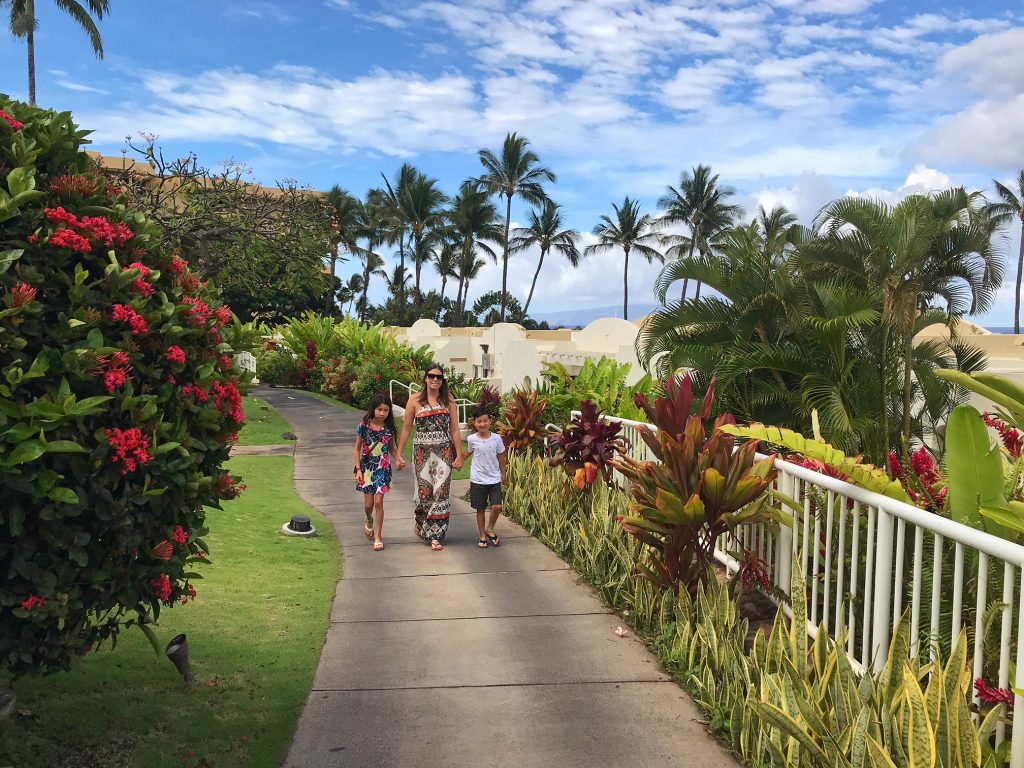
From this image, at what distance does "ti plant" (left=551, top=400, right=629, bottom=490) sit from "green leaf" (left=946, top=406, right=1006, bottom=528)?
464 cm

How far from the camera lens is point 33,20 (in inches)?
1191

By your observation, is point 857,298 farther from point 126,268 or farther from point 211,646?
point 126,268

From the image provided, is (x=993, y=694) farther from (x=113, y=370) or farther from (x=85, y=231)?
(x=85, y=231)

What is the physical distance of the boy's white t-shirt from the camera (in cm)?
838

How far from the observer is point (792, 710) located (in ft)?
11.6

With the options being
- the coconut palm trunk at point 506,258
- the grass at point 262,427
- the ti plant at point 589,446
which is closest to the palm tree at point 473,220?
the coconut palm trunk at point 506,258

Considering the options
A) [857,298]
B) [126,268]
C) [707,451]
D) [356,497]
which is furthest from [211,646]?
[857,298]

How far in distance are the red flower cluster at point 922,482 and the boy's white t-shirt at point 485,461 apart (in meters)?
4.14

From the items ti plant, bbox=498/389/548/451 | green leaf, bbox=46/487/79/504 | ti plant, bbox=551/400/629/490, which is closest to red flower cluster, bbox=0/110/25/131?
green leaf, bbox=46/487/79/504

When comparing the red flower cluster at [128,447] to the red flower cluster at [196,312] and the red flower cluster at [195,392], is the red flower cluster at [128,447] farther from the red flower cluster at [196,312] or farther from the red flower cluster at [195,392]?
the red flower cluster at [196,312]

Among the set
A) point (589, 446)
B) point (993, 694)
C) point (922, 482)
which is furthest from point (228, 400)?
point (589, 446)

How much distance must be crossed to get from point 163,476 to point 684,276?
9.67 metres

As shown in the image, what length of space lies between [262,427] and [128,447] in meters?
16.5

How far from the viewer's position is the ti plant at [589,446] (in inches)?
333
